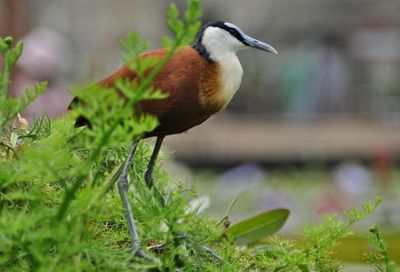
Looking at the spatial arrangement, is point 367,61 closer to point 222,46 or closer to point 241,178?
point 241,178

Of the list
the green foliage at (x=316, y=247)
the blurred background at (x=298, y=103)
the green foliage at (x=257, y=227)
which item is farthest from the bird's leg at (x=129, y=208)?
the blurred background at (x=298, y=103)

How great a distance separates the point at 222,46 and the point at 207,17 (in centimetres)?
1483

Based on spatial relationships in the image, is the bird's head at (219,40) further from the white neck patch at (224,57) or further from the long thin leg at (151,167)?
the long thin leg at (151,167)

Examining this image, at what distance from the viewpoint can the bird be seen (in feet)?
7.32

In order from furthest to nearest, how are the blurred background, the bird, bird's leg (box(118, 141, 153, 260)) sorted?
the blurred background → the bird → bird's leg (box(118, 141, 153, 260))

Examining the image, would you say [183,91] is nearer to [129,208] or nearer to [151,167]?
[151,167]

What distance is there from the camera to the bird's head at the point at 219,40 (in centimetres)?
230

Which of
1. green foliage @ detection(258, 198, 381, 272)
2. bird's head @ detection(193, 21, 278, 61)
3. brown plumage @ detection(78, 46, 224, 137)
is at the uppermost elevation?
bird's head @ detection(193, 21, 278, 61)

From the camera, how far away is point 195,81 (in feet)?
7.41

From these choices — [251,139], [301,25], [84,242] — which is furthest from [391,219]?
[301,25]

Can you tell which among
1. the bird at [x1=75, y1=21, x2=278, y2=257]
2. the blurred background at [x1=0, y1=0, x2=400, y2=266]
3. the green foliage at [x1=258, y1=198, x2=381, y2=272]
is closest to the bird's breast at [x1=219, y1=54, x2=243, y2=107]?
the bird at [x1=75, y1=21, x2=278, y2=257]

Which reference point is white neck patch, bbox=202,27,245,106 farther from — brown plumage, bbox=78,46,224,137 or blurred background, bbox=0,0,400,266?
blurred background, bbox=0,0,400,266

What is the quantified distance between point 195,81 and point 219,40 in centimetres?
10

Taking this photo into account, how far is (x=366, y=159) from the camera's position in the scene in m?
14.4
